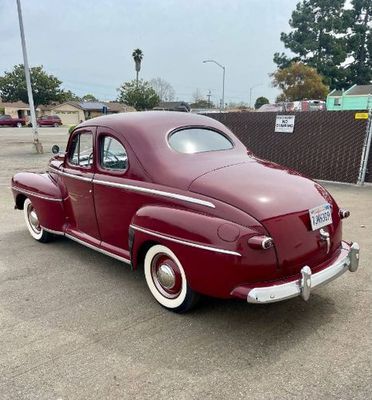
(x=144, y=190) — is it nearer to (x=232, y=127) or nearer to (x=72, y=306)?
(x=72, y=306)

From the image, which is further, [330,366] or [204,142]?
[204,142]

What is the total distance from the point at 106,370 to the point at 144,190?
1.59 metres

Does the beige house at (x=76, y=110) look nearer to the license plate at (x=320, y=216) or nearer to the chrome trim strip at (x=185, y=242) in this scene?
the chrome trim strip at (x=185, y=242)

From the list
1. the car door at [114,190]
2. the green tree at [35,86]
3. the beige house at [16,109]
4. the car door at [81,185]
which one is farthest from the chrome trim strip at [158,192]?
the beige house at [16,109]

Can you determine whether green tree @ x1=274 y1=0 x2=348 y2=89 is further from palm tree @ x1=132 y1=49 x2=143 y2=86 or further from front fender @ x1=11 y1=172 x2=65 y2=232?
front fender @ x1=11 y1=172 x2=65 y2=232

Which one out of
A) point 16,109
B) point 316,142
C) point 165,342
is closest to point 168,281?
point 165,342

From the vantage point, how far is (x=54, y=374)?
110 inches

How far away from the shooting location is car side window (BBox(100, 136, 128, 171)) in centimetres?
411

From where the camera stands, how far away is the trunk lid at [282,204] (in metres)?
3.10

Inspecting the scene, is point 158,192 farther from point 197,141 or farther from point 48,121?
Answer: point 48,121

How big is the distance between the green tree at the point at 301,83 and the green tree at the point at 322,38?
4904 mm

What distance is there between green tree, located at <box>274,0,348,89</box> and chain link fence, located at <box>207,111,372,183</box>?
4617 centimetres

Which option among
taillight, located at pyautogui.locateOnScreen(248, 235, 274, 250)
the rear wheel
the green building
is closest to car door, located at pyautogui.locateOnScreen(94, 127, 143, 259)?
taillight, located at pyautogui.locateOnScreen(248, 235, 274, 250)

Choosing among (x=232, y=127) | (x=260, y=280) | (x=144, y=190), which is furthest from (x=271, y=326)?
(x=232, y=127)
